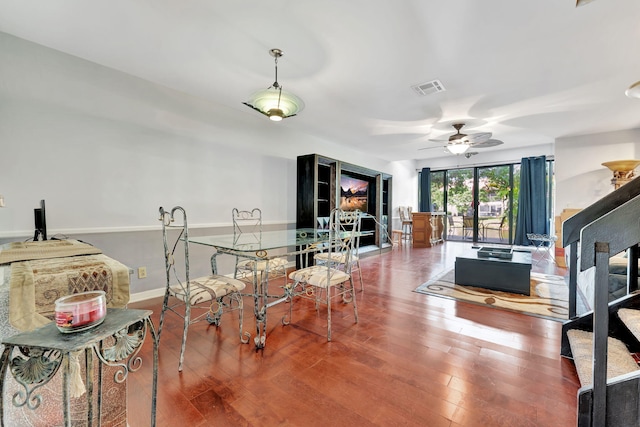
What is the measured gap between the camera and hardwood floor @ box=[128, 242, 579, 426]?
53.4 inches

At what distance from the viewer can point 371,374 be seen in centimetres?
169

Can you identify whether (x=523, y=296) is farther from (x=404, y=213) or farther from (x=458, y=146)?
(x=404, y=213)

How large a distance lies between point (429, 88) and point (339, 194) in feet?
8.09

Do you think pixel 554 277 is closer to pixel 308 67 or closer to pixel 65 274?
pixel 308 67

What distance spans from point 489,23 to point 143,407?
11.3ft

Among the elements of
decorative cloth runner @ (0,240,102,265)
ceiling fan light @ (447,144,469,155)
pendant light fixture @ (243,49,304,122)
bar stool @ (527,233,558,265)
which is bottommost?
bar stool @ (527,233,558,265)

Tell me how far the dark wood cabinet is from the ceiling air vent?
1864 millimetres

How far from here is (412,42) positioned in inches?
88.1

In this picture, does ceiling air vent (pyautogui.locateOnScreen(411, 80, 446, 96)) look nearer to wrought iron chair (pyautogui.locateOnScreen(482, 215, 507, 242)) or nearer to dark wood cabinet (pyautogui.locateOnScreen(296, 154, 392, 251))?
dark wood cabinet (pyautogui.locateOnScreen(296, 154, 392, 251))

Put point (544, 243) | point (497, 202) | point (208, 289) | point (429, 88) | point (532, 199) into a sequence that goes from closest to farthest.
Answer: point (208, 289) < point (429, 88) < point (532, 199) < point (544, 243) < point (497, 202)

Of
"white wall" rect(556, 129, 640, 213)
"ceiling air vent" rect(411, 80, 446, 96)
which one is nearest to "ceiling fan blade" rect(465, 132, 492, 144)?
"ceiling air vent" rect(411, 80, 446, 96)

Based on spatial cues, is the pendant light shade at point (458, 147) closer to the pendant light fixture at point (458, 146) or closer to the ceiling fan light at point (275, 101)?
the pendant light fixture at point (458, 146)

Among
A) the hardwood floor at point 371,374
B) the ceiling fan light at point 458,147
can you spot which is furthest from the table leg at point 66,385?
the ceiling fan light at point 458,147

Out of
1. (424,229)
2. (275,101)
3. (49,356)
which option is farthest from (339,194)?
(49,356)
